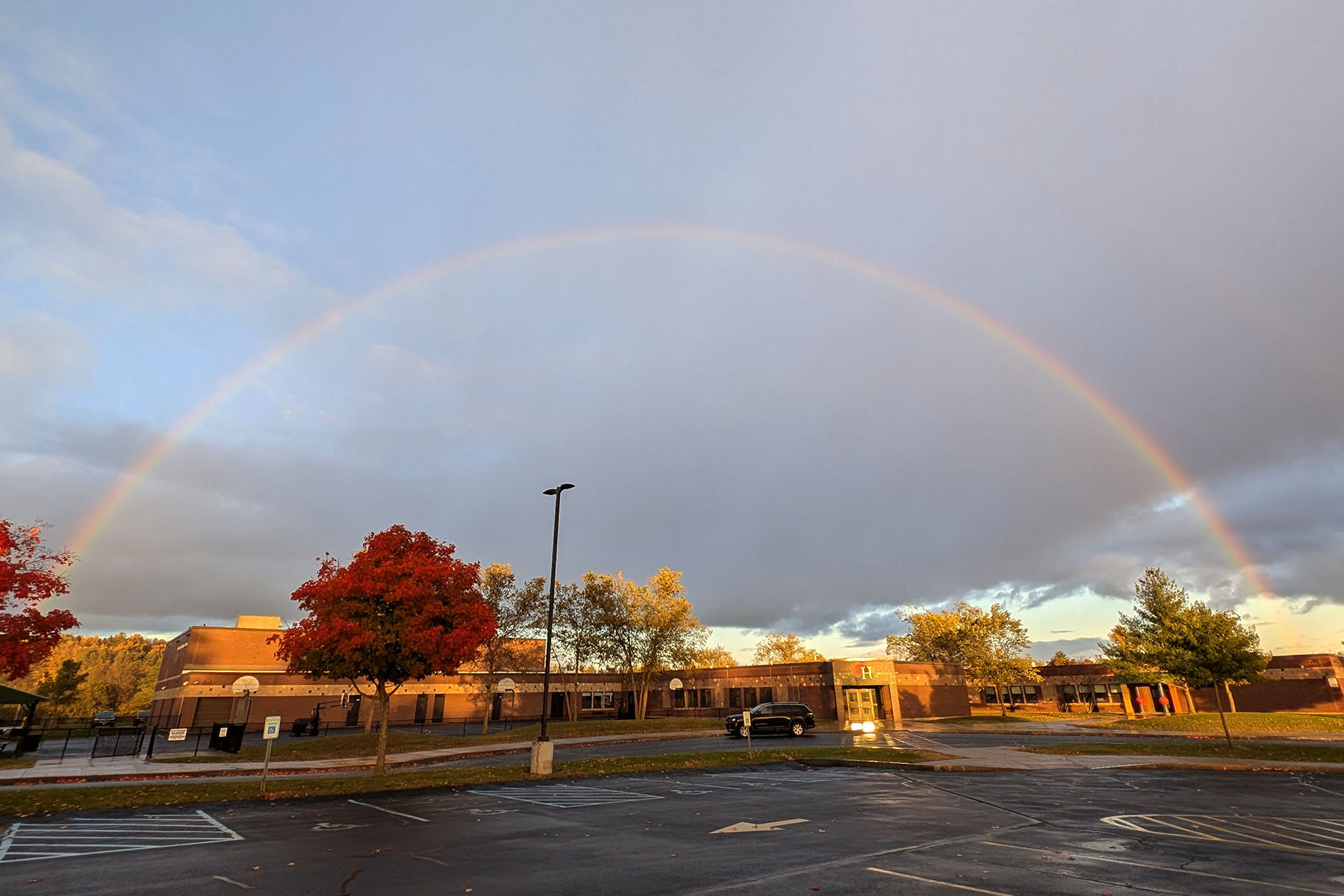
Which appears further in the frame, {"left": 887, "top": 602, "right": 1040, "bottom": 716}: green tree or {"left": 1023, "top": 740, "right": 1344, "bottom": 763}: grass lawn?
{"left": 887, "top": 602, "right": 1040, "bottom": 716}: green tree

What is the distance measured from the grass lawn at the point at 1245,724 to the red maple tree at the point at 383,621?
39.9 meters

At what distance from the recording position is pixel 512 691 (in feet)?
209

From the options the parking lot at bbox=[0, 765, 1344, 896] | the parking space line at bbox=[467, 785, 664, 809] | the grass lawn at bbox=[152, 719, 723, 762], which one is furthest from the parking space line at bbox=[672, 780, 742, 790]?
the grass lawn at bbox=[152, 719, 723, 762]

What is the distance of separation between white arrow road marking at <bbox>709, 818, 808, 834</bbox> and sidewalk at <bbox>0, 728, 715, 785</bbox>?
1644 centimetres

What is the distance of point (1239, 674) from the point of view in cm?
3459

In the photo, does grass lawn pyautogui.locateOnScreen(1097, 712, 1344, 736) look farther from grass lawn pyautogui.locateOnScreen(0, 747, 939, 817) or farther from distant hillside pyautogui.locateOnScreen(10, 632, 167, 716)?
distant hillside pyautogui.locateOnScreen(10, 632, 167, 716)

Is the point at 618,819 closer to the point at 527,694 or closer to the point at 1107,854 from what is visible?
the point at 1107,854

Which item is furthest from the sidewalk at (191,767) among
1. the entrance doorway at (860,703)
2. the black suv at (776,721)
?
the entrance doorway at (860,703)

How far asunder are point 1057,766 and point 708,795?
13.0 metres

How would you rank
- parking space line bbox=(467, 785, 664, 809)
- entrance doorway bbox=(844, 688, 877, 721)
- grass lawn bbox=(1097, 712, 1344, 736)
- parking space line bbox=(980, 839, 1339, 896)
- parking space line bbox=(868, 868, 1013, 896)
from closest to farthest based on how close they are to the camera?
parking space line bbox=(868, 868, 1013, 896) < parking space line bbox=(980, 839, 1339, 896) < parking space line bbox=(467, 785, 664, 809) < grass lawn bbox=(1097, 712, 1344, 736) < entrance doorway bbox=(844, 688, 877, 721)

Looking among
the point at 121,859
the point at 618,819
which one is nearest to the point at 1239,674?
the point at 618,819

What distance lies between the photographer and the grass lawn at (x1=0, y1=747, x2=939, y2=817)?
15906 millimetres

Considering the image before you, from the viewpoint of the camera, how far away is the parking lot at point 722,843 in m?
9.04

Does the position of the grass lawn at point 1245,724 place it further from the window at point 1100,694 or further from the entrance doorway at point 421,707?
the entrance doorway at point 421,707
